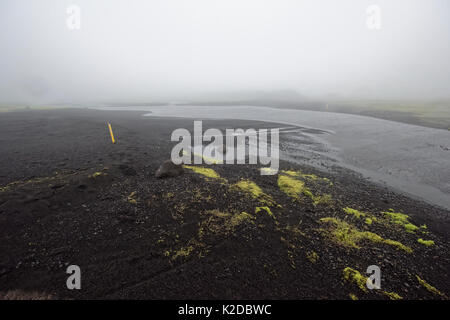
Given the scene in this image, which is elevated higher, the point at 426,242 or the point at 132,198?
the point at 132,198

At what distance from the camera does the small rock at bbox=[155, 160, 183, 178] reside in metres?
12.0

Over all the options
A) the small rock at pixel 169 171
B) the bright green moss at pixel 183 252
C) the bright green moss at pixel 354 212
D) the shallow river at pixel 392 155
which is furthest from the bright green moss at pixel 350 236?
the small rock at pixel 169 171

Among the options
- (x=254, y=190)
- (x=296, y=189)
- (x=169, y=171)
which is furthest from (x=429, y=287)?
(x=169, y=171)

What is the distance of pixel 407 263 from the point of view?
23.2 ft

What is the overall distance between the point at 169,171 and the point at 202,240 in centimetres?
571

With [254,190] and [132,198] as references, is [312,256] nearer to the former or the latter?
[254,190]

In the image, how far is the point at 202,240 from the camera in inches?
298

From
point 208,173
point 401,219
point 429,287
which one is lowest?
point 429,287

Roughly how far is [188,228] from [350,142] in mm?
27150

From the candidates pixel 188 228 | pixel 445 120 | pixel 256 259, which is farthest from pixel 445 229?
pixel 445 120

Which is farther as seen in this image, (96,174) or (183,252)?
(96,174)

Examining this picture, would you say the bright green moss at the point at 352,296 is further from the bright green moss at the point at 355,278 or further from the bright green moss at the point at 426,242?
the bright green moss at the point at 426,242

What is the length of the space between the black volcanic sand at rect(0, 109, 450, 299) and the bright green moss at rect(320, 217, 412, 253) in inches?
1.7

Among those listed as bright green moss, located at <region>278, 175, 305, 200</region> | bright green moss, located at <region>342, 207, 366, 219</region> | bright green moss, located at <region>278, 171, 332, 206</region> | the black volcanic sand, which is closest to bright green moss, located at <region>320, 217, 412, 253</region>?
the black volcanic sand
